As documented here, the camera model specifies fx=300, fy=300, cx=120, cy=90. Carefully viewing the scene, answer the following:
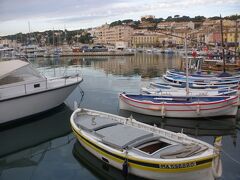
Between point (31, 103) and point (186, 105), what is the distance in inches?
382

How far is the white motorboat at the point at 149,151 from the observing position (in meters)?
10.1

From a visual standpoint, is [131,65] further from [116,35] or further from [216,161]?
[116,35]

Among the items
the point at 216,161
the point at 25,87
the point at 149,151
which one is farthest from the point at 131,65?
the point at 216,161

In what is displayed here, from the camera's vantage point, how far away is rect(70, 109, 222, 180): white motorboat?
33.1 ft

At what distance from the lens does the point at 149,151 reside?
11750mm

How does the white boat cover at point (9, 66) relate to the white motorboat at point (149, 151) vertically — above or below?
above

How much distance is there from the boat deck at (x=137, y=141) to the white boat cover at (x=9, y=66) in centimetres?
755

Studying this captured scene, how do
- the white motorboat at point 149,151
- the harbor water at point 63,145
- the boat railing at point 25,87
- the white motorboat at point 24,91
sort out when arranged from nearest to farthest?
the white motorboat at point 149,151 < the harbor water at point 63,145 < the white motorboat at point 24,91 < the boat railing at point 25,87

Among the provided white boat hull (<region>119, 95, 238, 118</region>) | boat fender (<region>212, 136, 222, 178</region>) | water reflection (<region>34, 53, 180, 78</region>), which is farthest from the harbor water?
water reflection (<region>34, 53, 180, 78</region>)

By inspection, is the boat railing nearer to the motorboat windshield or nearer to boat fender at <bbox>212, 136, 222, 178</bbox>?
the motorboat windshield

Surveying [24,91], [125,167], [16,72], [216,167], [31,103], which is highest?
[16,72]

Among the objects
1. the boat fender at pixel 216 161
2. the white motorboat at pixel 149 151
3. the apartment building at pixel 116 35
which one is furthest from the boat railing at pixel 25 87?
the apartment building at pixel 116 35

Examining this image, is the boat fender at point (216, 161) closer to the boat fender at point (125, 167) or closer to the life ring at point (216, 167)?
the life ring at point (216, 167)

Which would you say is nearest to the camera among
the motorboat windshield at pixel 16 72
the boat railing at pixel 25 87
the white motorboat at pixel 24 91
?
the white motorboat at pixel 24 91
